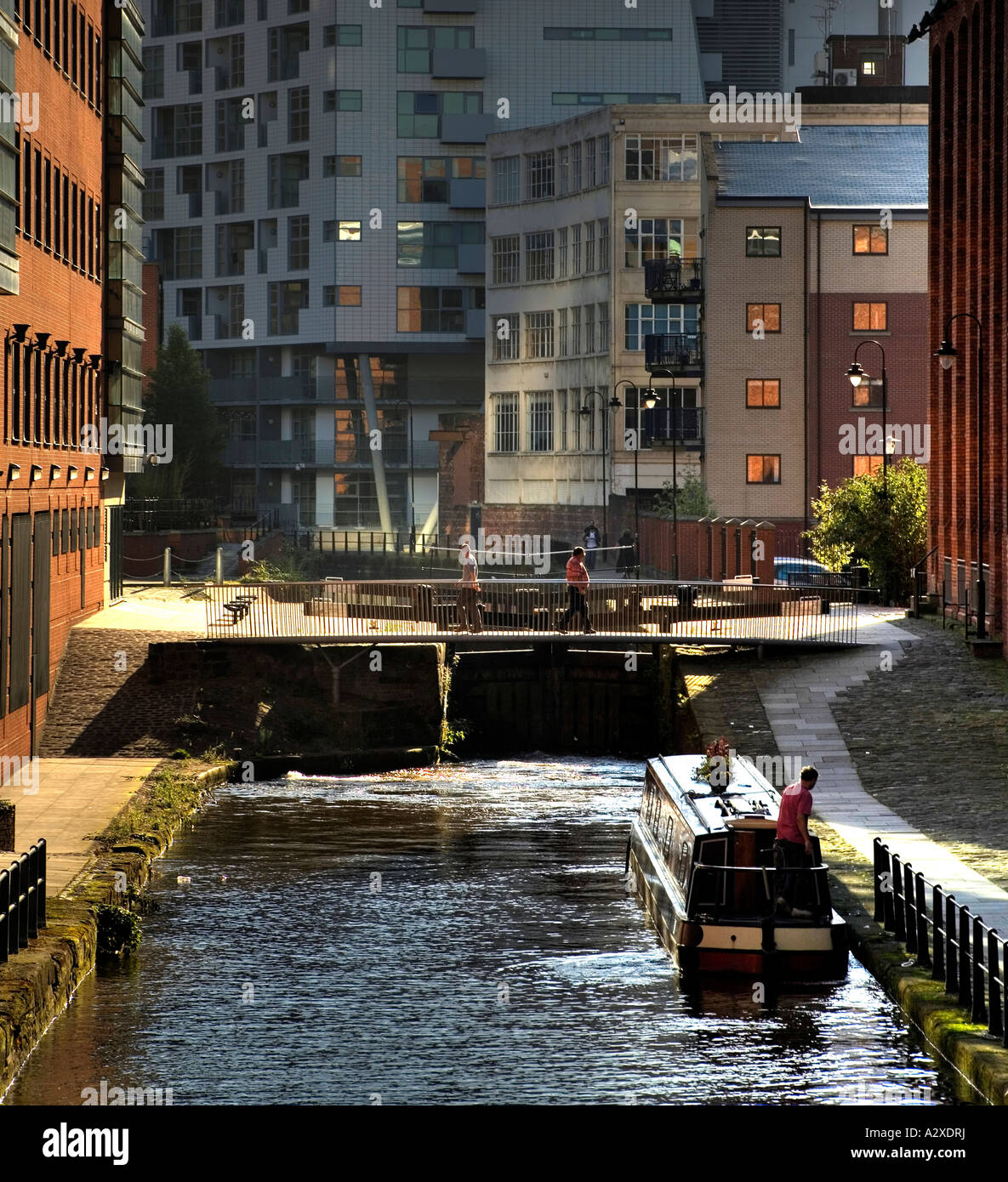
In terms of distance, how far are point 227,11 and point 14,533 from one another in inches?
2869

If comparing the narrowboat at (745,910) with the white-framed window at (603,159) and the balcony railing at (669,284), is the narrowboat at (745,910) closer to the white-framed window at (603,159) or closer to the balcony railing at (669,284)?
the balcony railing at (669,284)

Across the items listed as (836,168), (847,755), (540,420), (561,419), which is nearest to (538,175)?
(540,420)

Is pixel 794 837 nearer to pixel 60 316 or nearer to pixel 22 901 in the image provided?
pixel 22 901

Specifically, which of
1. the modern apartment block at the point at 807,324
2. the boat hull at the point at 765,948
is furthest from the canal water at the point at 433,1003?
the modern apartment block at the point at 807,324

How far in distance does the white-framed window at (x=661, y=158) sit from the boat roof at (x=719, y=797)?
193ft

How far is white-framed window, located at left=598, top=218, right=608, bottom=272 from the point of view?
83.4 metres

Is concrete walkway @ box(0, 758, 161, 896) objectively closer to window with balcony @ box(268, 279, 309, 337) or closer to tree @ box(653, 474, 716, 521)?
tree @ box(653, 474, 716, 521)

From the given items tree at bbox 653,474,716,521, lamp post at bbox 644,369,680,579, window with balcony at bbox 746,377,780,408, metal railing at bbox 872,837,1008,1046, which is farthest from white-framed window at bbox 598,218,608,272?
metal railing at bbox 872,837,1008,1046

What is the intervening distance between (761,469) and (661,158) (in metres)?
16.7

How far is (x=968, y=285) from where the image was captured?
1817 inches

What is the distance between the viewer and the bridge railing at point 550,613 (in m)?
40.7
